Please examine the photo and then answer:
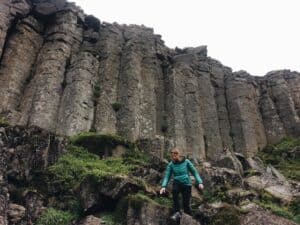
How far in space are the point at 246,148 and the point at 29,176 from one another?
28.6 meters

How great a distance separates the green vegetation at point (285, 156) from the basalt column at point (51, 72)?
57.7 feet

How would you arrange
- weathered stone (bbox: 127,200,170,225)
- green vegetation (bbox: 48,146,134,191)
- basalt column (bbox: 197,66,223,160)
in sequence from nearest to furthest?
weathered stone (bbox: 127,200,170,225) → green vegetation (bbox: 48,146,134,191) → basalt column (bbox: 197,66,223,160)

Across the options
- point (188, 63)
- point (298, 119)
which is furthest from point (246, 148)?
point (188, 63)

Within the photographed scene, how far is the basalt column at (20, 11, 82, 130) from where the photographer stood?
111ft

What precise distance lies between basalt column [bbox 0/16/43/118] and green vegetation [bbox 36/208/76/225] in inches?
708

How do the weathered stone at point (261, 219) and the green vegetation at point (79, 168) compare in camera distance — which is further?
the green vegetation at point (79, 168)

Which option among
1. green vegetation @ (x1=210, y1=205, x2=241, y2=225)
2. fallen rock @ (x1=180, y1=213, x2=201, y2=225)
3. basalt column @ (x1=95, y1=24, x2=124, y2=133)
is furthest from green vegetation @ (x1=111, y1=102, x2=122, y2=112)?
fallen rock @ (x1=180, y1=213, x2=201, y2=225)

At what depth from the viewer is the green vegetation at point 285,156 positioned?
1223 inches

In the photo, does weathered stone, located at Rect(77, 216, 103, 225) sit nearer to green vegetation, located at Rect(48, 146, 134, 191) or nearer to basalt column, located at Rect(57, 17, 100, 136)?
green vegetation, located at Rect(48, 146, 134, 191)

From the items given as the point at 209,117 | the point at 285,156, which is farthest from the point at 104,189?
the point at 209,117

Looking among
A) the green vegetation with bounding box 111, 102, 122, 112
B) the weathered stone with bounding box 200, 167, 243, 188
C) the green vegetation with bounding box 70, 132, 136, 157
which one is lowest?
the weathered stone with bounding box 200, 167, 243, 188

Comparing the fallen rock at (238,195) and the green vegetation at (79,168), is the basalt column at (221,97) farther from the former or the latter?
the fallen rock at (238,195)

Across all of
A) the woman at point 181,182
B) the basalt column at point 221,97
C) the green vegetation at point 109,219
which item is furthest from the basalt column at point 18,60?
the woman at point 181,182

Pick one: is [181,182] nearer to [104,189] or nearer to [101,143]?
[104,189]
